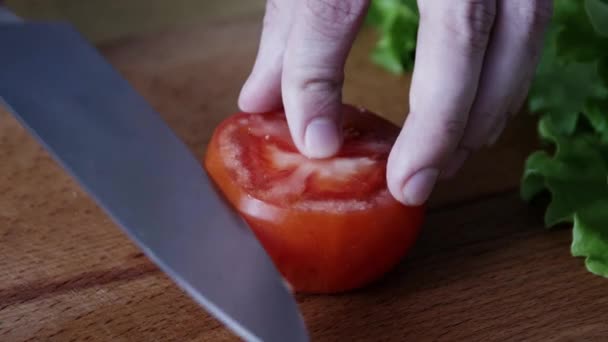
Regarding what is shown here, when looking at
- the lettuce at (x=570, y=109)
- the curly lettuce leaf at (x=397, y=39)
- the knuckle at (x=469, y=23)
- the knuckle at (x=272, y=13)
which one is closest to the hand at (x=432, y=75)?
the knuckle at (x=469, y=23)

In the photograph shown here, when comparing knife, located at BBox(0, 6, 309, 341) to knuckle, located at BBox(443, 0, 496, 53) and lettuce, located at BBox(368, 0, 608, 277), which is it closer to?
knuckle, located at BBox(443, 0, 496, 53)

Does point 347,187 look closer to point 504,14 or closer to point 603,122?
point 504,14

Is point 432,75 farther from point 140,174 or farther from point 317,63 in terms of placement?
point 140,174

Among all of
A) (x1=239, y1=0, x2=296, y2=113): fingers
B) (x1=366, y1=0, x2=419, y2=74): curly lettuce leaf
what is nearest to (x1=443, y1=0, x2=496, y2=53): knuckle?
(x1=239, y1=0, x2=296, y2=113): fingers

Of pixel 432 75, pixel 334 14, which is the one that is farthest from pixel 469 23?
pixel 334 14

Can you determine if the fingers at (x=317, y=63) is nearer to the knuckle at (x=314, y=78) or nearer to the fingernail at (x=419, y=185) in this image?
the knuckle at (x=314, y=78)

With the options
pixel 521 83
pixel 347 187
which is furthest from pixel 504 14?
pixel 347 187
